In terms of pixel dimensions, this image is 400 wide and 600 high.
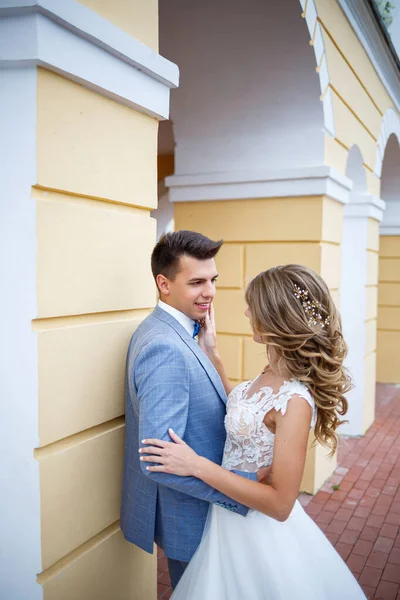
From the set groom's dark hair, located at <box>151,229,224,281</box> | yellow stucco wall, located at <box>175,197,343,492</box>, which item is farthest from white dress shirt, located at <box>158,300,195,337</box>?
yellow stucco wall, located at <box>175,197,343,492</box>

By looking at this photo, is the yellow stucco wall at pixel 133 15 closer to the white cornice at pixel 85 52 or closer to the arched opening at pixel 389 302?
the white cornice at pixel 85 52

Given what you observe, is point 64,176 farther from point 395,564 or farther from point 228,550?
point 395,564

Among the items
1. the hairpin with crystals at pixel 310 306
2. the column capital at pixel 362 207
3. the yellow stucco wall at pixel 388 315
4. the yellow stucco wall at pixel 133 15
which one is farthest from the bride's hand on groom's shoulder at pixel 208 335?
the yellow stucco wall at pixel 388 315

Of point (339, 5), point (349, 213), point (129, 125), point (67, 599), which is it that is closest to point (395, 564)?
point (67, 599)

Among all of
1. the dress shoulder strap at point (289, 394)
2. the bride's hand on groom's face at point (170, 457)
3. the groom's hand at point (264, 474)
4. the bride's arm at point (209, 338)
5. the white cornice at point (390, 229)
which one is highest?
the white cornice at point (390, 229)

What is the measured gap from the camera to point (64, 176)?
1.82 metres

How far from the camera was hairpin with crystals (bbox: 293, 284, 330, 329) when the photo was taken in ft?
6.38

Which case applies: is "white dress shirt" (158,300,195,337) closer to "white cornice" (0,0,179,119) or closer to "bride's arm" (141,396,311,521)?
"bride's arm" (141,396,311,521)

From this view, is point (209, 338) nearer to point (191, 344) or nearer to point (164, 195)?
point (191, 344)

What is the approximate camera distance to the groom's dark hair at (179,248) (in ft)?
6.82

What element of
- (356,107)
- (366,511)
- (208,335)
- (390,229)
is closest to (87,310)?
(208,335)

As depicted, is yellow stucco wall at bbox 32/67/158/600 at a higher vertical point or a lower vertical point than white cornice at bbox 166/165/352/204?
lower

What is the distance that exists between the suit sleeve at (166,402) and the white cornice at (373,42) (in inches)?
169

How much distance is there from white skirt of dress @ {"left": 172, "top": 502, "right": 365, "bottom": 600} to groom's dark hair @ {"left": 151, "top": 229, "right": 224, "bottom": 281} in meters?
0.96
